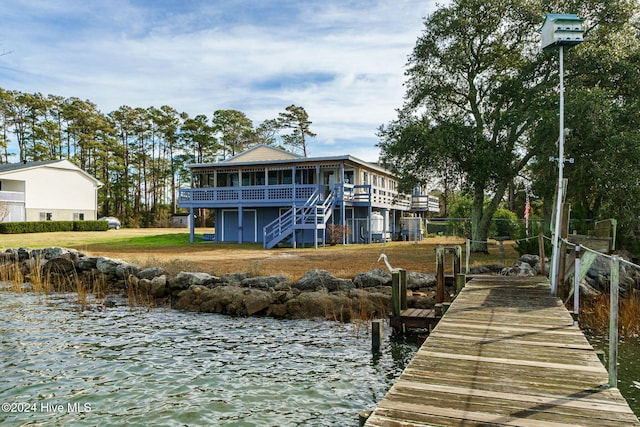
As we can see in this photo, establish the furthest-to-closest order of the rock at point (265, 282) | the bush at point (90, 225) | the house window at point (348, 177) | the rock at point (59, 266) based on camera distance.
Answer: the bush at point (90, 225) → the house window at point (348, 177) → the rock at point (59, 266) → the rock at point (265, 282)

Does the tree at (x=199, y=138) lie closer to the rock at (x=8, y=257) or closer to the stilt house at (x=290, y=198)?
the stilt house at (x=290, y=198)

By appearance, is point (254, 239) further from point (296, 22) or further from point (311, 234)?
point (296, 22)

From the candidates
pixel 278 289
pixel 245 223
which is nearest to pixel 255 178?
pixel 245 223

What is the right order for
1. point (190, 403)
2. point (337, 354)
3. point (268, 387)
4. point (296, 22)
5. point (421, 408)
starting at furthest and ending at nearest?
point (296, 22)
point (337, 354)
point (268, 387)
point (190, 403)
point (421, 408)

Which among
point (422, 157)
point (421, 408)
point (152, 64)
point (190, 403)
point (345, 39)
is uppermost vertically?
point (152, 64)

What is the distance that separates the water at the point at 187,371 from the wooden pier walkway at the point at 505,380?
6.19ft

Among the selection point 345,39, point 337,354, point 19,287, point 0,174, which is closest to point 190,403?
point 337,354

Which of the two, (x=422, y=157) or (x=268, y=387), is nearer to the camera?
(x=268, y=387)

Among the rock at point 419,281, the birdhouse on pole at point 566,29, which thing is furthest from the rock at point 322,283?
the birdhouse on pole at point 566,29

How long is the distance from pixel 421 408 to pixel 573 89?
17.7 metres

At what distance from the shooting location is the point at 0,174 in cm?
4019

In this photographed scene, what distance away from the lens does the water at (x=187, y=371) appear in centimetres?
640

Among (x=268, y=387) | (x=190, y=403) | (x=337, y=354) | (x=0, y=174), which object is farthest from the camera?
(x=0, y=174)

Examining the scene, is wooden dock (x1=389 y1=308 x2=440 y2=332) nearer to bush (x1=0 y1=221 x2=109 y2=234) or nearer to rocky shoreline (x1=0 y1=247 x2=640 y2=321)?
rocky shoreline (x1=0 y1=247 x2=640 y2=321)
